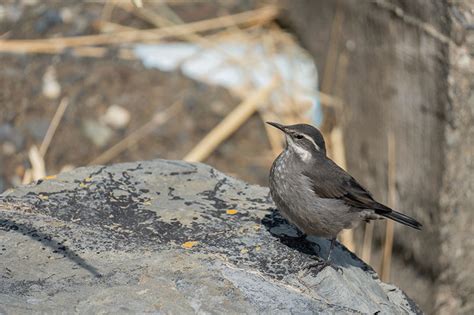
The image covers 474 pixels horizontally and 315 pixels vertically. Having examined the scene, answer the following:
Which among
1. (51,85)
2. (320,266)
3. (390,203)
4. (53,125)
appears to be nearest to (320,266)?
(320,266)

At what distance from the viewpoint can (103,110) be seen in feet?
25.1

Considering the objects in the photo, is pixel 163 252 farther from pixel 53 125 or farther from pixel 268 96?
pixel 268 96

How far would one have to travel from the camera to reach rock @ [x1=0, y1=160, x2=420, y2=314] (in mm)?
3570

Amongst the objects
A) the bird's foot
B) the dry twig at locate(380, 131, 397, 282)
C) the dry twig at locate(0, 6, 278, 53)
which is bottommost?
the dry twig at locate(380, 131, 397, 282)

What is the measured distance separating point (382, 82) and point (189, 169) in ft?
6.73

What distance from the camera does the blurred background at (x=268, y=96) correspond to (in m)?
5.72

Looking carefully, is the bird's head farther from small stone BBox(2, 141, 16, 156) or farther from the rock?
small stone BBox(2, 141, 16, 156)

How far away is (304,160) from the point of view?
482 centimetres

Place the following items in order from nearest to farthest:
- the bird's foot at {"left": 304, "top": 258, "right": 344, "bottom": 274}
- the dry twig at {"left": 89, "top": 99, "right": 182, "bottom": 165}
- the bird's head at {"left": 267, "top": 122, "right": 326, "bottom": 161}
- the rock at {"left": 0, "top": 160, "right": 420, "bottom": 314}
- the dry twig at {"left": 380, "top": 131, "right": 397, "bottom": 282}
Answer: the rock at {"left": 0, "top": 160, "right": 420, "bottom": 314} → the bird's foot at {"left": 304, "top": 258, "right": 344, "bottom": 274} → the bird's head at {"left": 267, "top": 122, "right": 326, "bottom": 161} → the dry twig at {"left": 380, "top": 131, "right": 397, "bottom": 282} → the dry twig at {"left": 89, "top": 99, "right": 182, "bottom": 165}

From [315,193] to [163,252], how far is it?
1080 millimetres

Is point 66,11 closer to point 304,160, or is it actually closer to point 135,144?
point 135,144

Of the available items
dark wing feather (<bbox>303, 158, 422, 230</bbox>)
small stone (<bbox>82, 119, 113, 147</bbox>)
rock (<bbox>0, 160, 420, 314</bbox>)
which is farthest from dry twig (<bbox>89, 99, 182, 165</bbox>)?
dark wing feather (<bbox>303, 158, 422, 230</bbox>)

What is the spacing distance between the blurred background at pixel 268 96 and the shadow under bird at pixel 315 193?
1159mm

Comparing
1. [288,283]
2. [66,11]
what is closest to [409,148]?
[288,283]
